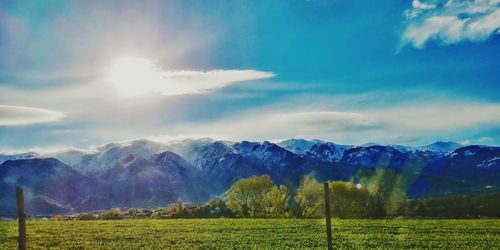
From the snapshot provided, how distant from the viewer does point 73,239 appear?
41.4 metres

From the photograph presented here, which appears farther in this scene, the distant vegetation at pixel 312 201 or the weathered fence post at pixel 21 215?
the distant vegetation at pixel 312 201

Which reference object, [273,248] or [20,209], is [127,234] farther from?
[20,209]

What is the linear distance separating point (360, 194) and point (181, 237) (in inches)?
3791

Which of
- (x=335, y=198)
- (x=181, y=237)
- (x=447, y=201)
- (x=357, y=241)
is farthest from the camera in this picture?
(x=447, y=201)

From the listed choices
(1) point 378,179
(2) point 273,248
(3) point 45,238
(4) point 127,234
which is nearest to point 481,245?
(2) point 273,248

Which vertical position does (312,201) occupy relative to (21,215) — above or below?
below

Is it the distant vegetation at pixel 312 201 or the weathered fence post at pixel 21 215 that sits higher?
the weathered fence post at pixel 21 215

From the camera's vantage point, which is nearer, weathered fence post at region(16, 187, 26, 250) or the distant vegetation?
weathered fence post at region(16, 187, 26, 250)

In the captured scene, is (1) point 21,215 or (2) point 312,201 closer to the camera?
(1) point 21,215

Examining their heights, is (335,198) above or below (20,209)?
below

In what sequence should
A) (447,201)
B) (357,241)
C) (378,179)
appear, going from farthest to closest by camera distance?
1. (447,201)
2. (378,179)
3. (357,241)

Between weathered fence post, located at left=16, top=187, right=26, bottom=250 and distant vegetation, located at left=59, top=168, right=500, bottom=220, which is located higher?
weathered fence post, located at left=16, top=187, right=26, bottom=250

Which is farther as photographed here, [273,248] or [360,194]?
[360,194]

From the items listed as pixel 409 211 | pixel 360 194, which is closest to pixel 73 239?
pixel 360 194
